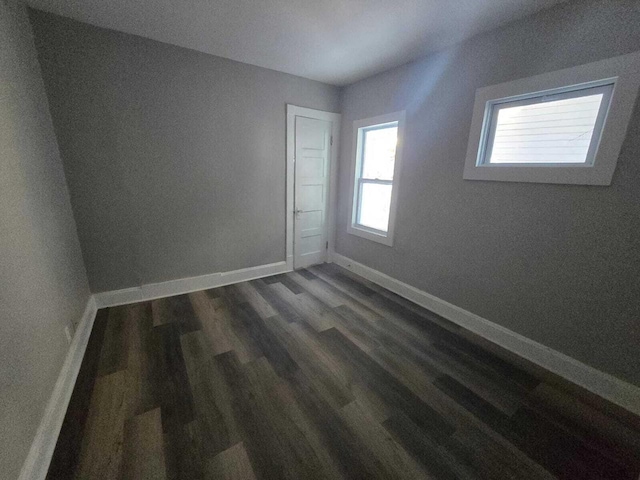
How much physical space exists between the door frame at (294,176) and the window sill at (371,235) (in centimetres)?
41

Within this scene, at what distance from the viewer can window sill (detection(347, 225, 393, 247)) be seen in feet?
9.68

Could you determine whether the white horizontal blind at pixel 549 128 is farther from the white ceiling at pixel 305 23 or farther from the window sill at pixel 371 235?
the window sill at pixel 371 235

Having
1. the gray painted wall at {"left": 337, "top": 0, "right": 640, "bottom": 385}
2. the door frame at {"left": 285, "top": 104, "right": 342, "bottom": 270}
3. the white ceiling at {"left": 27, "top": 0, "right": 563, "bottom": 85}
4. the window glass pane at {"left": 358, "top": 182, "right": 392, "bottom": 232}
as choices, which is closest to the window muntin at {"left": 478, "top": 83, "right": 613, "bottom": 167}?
the gray painted wall at {"left": 337, "top": 0, "right": 640, "bottom": 385}

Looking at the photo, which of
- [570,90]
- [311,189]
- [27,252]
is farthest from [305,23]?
[27,252]

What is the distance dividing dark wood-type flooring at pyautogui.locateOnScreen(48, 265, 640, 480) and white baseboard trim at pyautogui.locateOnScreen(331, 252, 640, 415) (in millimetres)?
127

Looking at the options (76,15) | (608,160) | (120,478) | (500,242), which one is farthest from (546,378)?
(76,15)

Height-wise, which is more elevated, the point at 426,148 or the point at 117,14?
the point at 117,14

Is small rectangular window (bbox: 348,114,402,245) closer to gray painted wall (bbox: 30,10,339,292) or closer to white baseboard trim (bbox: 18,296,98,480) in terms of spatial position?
gray painted wall (bbox: 30,10,339,292)

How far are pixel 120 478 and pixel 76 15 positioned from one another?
3064 mm

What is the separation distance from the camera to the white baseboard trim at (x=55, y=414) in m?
1.05

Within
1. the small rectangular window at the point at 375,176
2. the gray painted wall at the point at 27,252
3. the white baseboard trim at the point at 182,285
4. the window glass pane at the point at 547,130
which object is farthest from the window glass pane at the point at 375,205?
the gray painted wall at the point at 27,252

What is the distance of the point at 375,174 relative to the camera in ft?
10.4

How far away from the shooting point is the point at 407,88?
256 centimetres

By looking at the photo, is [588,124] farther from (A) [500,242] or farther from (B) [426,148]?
(B) [426,148]
